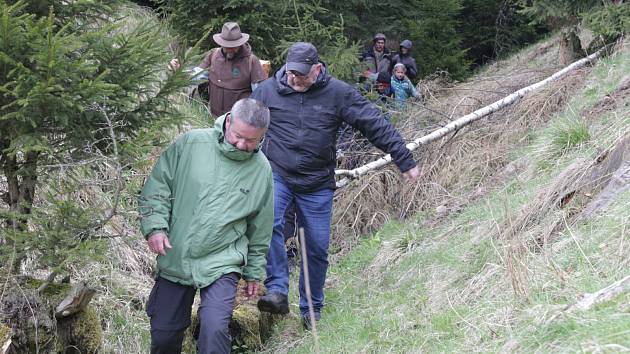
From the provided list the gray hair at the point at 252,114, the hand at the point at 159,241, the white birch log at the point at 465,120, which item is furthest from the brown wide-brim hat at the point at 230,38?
the hand at the point at 159,241

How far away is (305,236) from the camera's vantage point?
6.21 m

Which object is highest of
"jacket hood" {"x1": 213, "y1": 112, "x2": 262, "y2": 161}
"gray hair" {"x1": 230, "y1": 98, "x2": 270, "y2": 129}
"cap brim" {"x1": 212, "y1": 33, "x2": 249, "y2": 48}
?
"gray hair" {"x1": 230, "y1": 98, "x2": 270, "y2": 129}

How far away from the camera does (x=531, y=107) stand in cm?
978

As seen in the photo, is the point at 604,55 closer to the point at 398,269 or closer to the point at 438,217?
the point at 438,217

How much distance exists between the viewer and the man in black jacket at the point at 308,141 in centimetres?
598

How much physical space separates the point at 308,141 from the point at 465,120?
13.7 ft

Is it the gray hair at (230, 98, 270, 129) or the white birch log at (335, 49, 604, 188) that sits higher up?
the gray hair at (230, 98, 270, 129)

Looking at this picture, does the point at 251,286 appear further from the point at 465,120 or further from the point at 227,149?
the point at 465,120

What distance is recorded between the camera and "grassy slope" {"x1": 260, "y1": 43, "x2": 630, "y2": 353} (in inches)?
150

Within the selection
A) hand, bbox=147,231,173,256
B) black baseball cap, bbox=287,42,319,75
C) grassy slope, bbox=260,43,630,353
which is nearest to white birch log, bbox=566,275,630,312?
grassy slope, bbox=260,43,630,353

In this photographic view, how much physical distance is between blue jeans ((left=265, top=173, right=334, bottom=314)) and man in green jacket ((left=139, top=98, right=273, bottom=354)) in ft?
4.08

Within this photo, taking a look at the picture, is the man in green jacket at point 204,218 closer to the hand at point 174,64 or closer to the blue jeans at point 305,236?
the hand at point 174,64

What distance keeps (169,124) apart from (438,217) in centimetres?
423

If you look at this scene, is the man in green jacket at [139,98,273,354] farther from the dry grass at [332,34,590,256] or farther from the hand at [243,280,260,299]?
the dry grass at [332,34,590,256]
